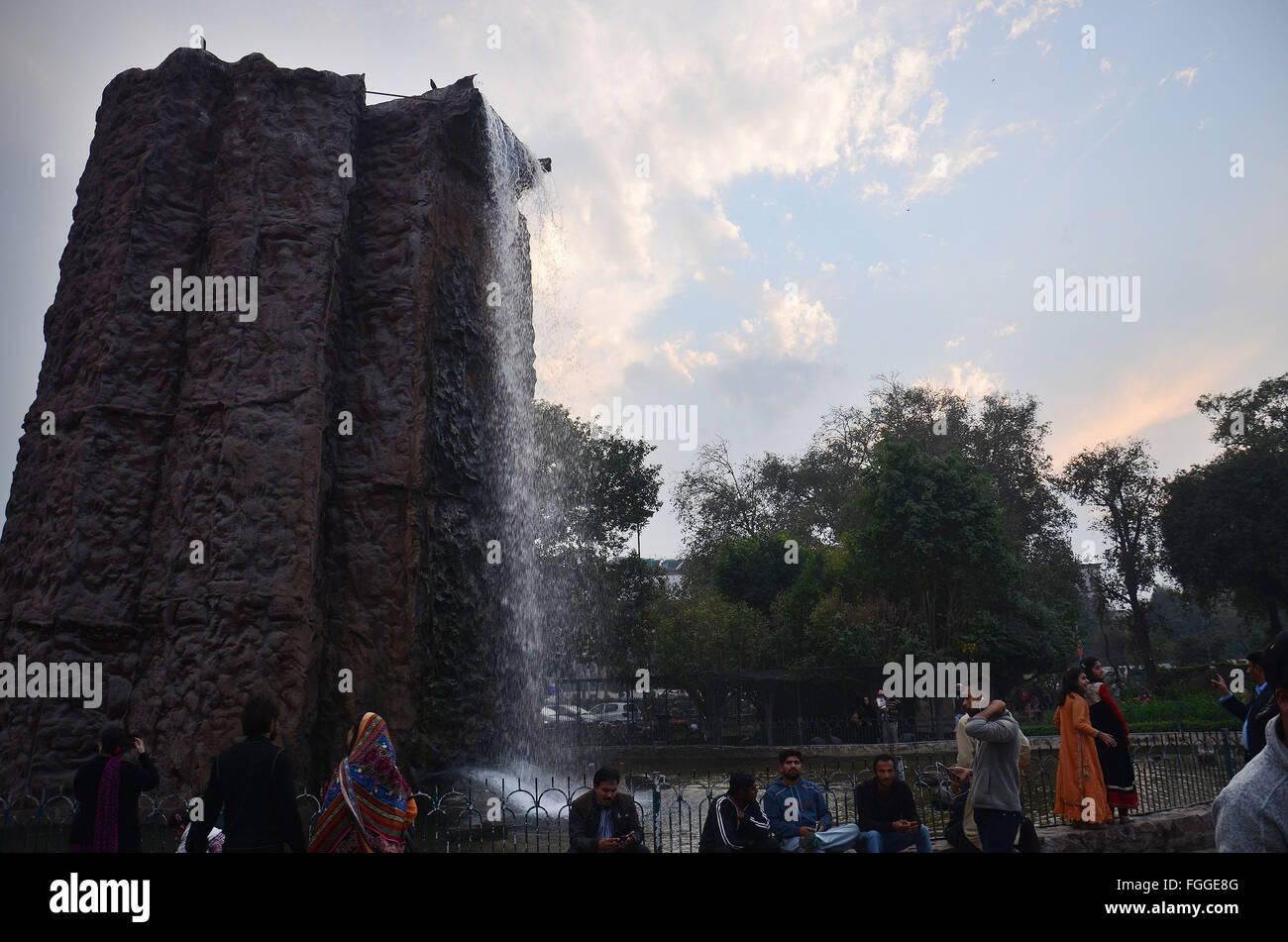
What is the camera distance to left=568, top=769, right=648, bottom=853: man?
19.3ft

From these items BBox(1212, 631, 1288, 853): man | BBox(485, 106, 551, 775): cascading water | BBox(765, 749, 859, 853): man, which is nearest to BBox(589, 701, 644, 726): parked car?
BBox(485, 106, 551, 775): cascading water

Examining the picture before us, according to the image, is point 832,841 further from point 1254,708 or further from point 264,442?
point 264,442

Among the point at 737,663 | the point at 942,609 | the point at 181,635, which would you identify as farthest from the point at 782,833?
the point at 942,609

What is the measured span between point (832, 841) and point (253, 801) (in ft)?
13.7

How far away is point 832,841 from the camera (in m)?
6.28

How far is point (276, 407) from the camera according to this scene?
9836 mm

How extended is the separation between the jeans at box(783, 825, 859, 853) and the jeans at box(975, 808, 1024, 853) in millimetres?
974

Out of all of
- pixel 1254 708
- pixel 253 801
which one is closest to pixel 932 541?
pixel 1254 708

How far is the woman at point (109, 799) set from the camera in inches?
203

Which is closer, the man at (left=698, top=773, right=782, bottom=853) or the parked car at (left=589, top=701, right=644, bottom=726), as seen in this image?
the man at (left=698, top=773, right=782, bottom=853)

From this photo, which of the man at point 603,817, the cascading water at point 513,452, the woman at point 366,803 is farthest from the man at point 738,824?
the cascading water at point 513,452

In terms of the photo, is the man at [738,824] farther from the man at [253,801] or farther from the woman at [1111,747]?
the woman at [1111,747]

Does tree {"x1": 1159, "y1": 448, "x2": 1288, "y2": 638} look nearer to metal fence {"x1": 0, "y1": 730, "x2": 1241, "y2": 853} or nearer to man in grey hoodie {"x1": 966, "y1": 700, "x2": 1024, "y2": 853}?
metal fence {"x1": 0, "y1": 730, "x2": 1241, "y2": 853}

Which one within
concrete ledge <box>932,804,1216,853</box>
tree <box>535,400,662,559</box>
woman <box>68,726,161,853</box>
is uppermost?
tree <box>535,400,662,559</box>
